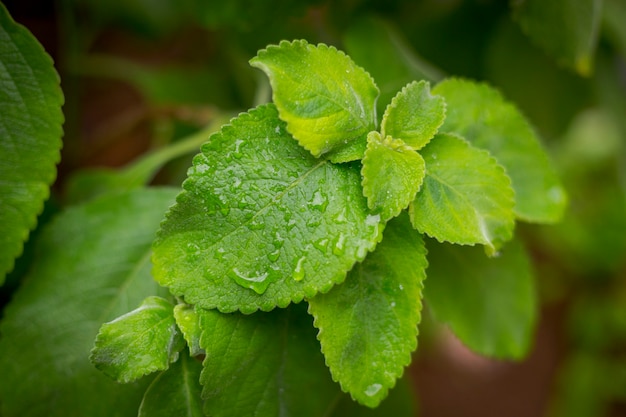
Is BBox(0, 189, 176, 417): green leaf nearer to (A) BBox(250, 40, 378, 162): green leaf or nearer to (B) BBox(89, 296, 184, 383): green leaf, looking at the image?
(B) BBox(89, 296, 184, 383): green leaf

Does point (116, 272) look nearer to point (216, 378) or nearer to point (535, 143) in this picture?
point (216, 378)

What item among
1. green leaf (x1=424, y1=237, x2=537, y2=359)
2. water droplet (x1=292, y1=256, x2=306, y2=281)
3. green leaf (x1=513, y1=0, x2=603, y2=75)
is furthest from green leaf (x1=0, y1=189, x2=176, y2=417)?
green leaf (x1=513, y1=0, x2=603, y2=75)

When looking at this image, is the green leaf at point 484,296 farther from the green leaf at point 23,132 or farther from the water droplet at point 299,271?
the green leaf at point 23,132

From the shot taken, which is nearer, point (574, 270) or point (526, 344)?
point (526, 344)

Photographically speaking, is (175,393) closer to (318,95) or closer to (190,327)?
(190,327)

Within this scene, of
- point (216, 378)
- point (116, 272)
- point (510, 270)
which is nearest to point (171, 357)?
point (216, 378)

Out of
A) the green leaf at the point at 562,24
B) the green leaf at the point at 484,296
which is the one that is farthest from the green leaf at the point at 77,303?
the green leaf at the point at 562,24
